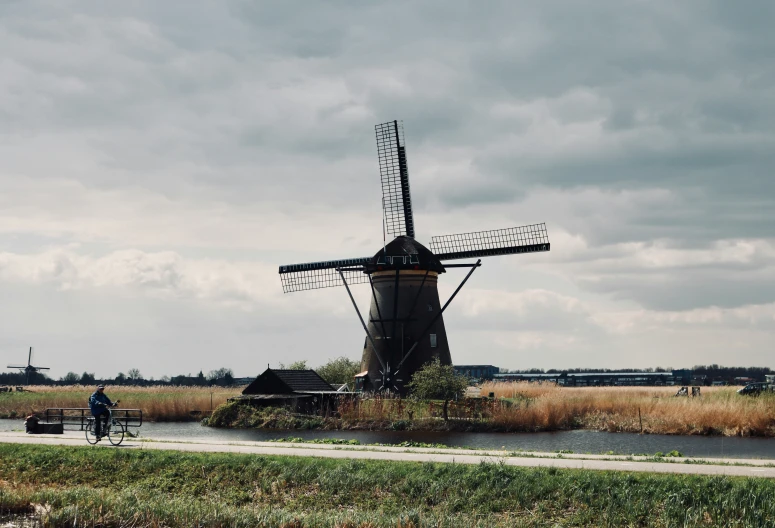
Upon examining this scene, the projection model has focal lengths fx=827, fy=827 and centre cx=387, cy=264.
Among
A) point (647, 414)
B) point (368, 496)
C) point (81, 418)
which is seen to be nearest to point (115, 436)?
point (81, 418)

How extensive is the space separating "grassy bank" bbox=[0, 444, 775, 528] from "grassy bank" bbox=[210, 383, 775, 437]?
17233 millimetres

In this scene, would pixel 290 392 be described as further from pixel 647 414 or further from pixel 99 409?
pixel 99 409

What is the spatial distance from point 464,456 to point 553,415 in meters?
16.4

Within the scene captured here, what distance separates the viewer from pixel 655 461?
715 inches

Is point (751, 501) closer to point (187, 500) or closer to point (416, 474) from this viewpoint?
point (416, 474)

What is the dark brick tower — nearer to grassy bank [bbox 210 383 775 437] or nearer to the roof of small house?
the roof of small house

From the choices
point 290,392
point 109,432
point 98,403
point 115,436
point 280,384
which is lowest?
point 115,436

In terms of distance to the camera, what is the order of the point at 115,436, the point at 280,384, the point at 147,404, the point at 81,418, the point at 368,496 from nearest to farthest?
the point at 368,496 < the point at 115,436 < the point at 81,418 < the point at 280,384 < the point at 147,404

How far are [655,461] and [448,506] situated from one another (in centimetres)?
582

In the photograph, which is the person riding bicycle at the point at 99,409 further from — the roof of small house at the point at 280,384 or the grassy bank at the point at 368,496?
the roof of small house at the point at 280,384

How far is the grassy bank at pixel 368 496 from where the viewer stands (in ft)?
44.7

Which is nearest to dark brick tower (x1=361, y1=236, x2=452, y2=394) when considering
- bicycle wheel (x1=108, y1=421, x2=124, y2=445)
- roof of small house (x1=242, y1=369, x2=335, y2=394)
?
roof of small house (x1=242, y1=369, x2=335, y2=394)

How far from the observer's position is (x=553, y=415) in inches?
1363

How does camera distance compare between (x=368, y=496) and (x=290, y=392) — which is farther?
(x=290, y=392)
